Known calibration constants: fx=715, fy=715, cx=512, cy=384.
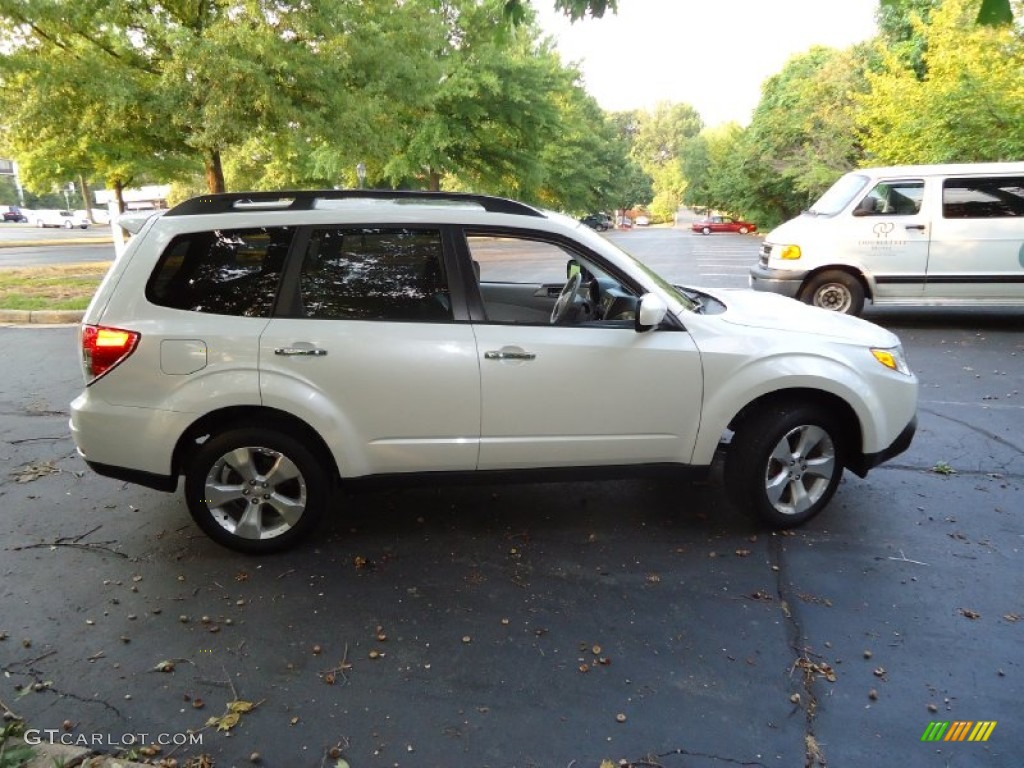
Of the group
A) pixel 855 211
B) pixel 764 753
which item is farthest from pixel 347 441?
pixel 855 211

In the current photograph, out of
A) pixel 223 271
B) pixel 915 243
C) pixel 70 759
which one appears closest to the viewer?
pixel 70 759

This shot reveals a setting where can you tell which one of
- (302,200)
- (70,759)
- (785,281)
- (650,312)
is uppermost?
(302,200)

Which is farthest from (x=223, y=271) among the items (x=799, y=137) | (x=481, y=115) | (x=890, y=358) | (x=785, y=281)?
(x=799, y=137)

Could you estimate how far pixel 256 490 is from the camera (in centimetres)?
364

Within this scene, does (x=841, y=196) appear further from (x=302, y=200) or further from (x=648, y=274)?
(x=302, y=200)

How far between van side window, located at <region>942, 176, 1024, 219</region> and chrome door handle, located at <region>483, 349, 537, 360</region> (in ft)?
25.1

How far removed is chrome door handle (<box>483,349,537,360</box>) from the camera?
357 cm

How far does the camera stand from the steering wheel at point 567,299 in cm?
381

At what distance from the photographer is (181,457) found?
3650 millimetres

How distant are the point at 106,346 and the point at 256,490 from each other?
1.00 meters

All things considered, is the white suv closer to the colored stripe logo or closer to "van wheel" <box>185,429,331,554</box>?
"van wheel" <box>185,429,331,554</box>

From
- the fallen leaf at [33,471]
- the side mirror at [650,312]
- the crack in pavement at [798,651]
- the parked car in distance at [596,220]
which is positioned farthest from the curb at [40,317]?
the parked car in distance at [596,220]

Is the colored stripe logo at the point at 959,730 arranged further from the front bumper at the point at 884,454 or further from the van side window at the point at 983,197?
the van side window at the point at 983,197

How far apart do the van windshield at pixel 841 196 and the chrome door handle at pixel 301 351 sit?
7.86m
